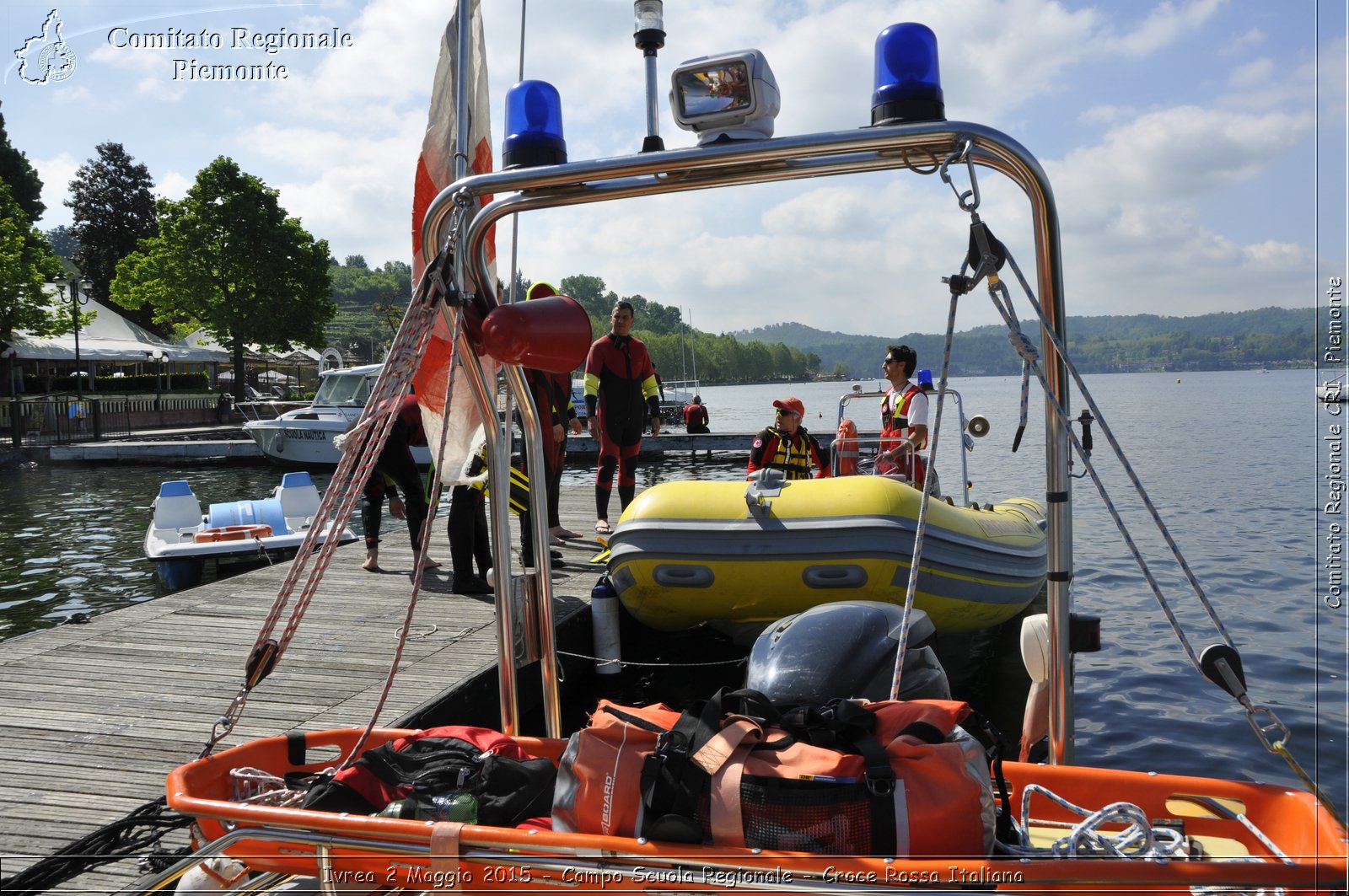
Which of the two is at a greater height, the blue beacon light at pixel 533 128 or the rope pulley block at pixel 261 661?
the blue beacon light at pixel 533 128

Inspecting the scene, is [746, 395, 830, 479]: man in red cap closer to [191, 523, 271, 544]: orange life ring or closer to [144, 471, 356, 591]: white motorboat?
[144, 471, 356, 591]: white motorboat

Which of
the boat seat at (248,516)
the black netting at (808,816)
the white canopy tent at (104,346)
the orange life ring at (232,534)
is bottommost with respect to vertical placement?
the orange life ring at (232,534)

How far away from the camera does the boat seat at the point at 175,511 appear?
9023 mm

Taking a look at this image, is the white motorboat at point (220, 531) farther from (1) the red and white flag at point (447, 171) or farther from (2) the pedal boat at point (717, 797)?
(2) the pedal boat at point (717, 797)

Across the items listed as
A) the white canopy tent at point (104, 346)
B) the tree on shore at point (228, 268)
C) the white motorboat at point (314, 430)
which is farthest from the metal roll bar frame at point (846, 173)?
the tree on shore at point (228, 268)

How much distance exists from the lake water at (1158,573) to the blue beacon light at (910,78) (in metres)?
1.95

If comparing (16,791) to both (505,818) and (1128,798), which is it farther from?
(1128,798)

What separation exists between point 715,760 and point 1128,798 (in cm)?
107

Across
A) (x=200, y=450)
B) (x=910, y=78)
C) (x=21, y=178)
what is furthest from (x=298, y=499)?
(x=21, y=178)

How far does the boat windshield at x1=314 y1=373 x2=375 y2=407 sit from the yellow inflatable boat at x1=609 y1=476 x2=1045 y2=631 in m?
17.5

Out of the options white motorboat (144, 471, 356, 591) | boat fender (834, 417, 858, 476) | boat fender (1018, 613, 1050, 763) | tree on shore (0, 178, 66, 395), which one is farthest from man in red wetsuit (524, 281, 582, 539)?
tree on shore (0, 178, 66, 395)

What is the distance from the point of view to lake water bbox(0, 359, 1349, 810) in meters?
5.29

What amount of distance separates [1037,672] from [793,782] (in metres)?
0.95

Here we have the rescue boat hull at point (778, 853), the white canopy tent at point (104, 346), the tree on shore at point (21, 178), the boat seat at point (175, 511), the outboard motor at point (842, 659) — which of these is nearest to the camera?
the rescue boat hull at point (778, 853)
